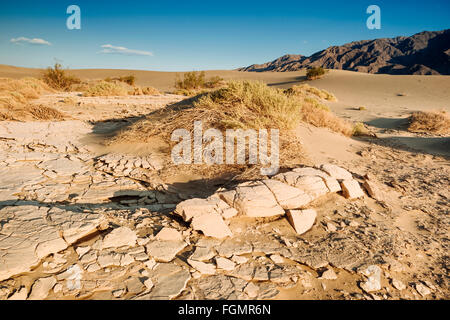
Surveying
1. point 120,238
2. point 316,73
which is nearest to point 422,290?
point 120,238

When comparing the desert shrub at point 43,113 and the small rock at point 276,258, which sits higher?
the desert shrub at point 43,113

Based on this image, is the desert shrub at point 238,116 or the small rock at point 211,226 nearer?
the small rock at point 211,226

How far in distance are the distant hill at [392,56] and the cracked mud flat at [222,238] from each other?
254 ft

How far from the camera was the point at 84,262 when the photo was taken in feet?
5.98

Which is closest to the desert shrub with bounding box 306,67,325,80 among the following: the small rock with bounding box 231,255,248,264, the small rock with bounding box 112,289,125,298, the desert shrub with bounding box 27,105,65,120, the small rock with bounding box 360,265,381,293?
the desert shrub with bounding box 27,105,65,120

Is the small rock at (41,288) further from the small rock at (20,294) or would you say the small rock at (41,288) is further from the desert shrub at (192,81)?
the desert shrub at (192,81)

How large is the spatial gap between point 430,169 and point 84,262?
5.74m

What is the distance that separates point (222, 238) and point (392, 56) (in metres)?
108

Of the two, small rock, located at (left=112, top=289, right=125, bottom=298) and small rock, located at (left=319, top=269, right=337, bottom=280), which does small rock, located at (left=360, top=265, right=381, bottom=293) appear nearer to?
small rock, located at (left=319, top=269, right=337, bottom=280)

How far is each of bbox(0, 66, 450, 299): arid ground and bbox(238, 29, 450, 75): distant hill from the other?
77150 millimetres

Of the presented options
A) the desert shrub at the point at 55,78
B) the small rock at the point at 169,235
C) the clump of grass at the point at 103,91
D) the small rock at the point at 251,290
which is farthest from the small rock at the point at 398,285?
the desert shrub at the point at 55,78

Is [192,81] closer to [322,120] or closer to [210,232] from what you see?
[322,120]

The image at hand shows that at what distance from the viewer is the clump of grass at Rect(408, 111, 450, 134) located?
24.5ft

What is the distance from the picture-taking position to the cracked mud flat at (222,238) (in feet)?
5.71
